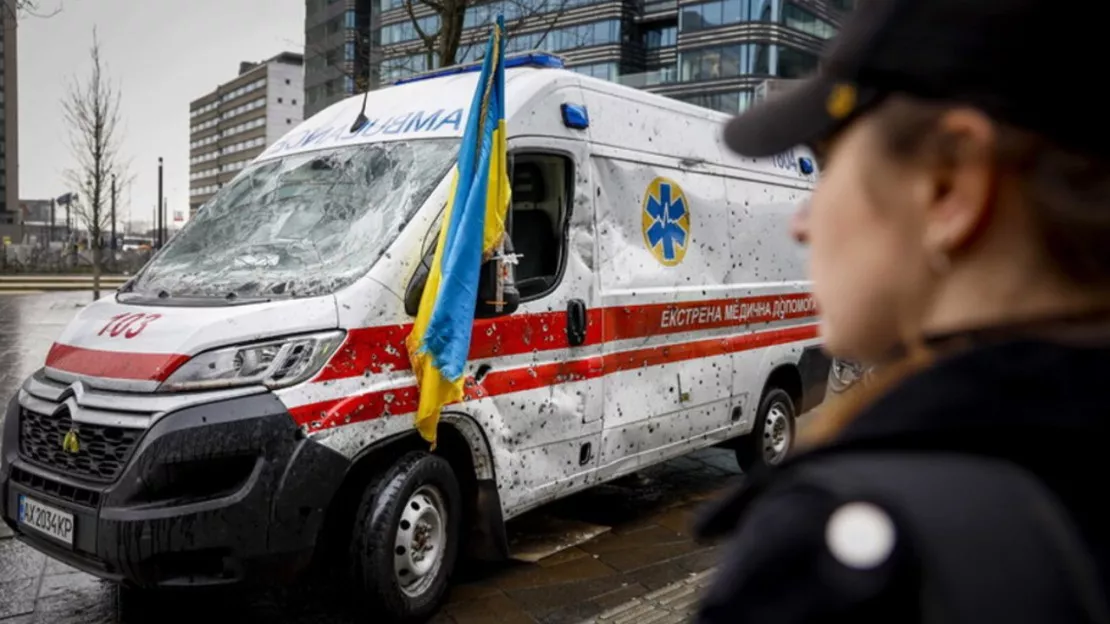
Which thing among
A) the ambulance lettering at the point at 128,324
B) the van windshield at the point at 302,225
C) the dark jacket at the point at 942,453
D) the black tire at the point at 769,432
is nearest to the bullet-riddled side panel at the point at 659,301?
the black tire at the point at 769,432

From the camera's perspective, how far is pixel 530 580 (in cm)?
466

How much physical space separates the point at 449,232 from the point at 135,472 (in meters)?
1.59

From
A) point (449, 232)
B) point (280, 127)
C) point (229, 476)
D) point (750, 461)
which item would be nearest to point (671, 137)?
point (449, 232)

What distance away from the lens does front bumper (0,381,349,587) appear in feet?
11.2

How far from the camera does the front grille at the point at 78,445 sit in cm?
352

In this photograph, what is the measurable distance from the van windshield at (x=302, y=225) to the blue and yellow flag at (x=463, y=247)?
0.23 m

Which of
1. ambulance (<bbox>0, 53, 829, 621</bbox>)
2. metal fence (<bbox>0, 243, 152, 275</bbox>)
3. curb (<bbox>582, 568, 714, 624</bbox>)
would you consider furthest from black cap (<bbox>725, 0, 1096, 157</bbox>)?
metal fence (<bbox>0, 243, 152, 275</bbox>)

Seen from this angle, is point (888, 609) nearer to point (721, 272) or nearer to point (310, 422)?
point (310, 422)

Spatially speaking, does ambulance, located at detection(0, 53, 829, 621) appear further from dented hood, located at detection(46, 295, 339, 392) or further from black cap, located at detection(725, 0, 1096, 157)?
black cap, located at detection(725, 0, 1096, 157)

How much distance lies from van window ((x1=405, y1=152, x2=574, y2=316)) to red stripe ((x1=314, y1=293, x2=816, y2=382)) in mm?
256

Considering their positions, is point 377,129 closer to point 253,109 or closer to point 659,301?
point 659,301

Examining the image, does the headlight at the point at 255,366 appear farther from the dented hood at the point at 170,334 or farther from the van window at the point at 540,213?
the van window at the point at 540,213

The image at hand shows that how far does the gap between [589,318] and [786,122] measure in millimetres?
3904

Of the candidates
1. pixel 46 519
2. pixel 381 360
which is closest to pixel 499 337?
pixel 381 360
